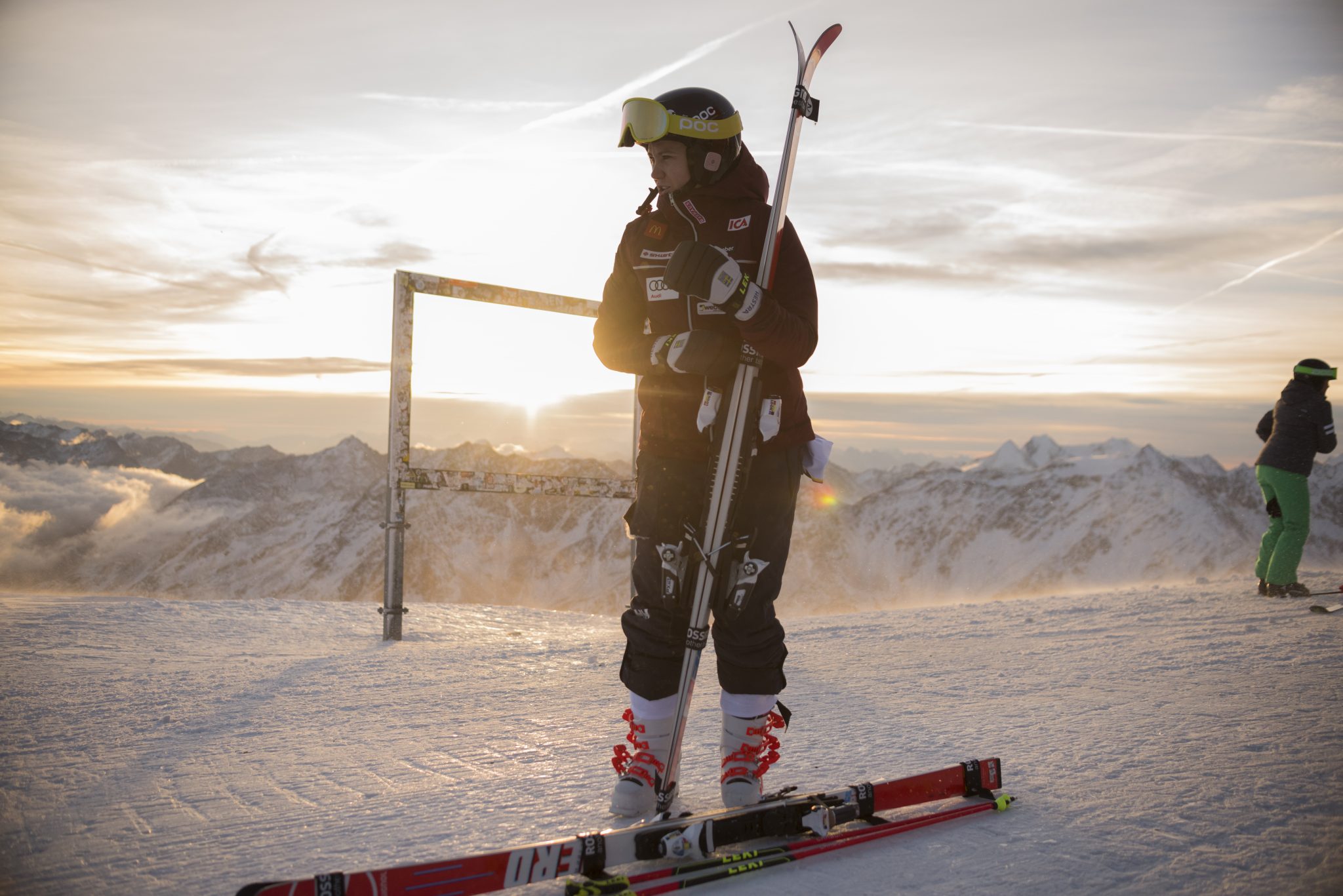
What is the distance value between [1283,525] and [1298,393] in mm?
1041

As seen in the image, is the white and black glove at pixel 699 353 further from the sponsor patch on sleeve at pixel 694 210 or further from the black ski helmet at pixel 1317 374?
the black ski helmet at pixel 1317 374

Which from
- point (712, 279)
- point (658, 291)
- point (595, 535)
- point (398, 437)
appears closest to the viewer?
point (712, 279)

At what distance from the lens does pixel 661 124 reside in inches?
95.0

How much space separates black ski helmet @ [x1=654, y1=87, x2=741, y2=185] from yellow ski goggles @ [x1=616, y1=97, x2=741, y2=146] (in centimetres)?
1

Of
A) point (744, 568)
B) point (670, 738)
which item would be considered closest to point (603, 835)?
point (670, 738)

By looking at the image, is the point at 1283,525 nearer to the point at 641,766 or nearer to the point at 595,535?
the point at 641,766

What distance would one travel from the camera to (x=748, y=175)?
2.54 m

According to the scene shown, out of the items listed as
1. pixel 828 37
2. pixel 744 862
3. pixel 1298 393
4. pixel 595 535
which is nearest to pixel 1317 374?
pixel 1298 393

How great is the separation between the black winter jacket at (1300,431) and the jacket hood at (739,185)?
605 cm

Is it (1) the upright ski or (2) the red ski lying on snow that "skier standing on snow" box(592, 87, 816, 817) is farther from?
(2) the red ski lying on snow

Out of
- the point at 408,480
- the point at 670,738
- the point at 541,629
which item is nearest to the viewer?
the point at 670,738

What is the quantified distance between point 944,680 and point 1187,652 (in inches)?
54.1

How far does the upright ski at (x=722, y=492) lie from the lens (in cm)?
228

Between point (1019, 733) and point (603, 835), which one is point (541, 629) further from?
point (603, 835)
